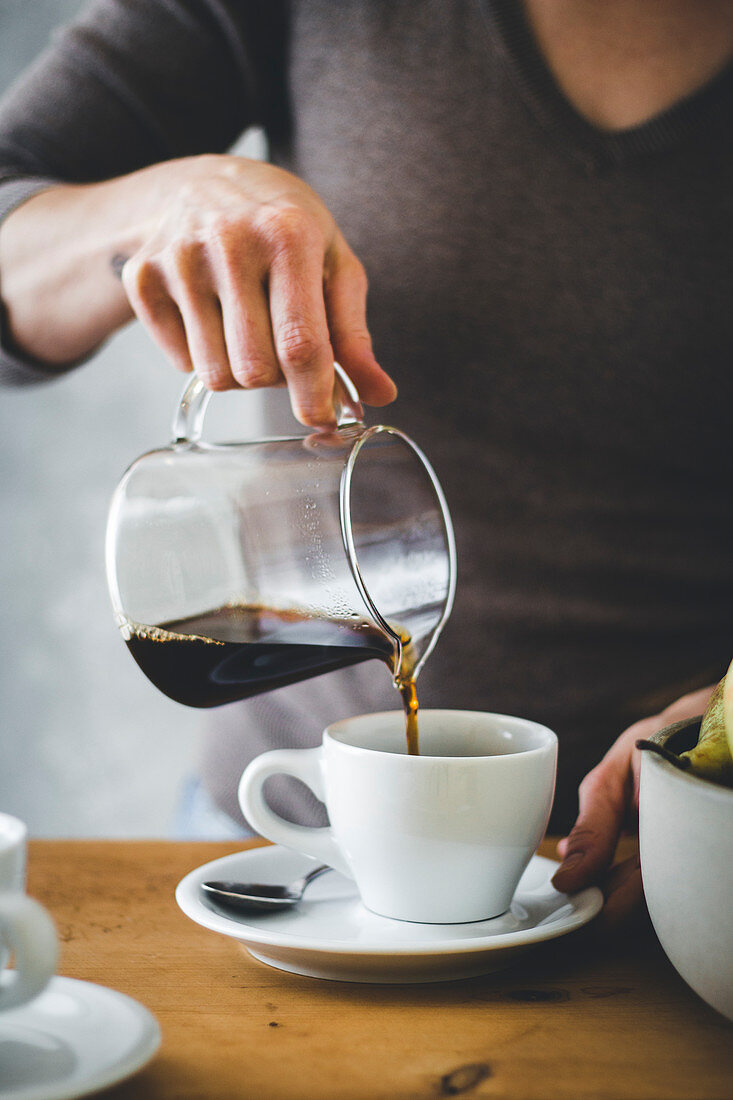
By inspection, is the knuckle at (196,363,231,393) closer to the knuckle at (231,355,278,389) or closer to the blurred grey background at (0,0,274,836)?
the knuckle at (231,355,278,389)

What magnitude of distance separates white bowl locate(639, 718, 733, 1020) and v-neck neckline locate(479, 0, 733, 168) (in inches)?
28.3

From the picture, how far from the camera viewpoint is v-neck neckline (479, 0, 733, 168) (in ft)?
3.10

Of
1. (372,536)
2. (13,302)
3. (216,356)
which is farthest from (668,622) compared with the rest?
(13,302)

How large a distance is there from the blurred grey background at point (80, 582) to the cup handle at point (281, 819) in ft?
5.41

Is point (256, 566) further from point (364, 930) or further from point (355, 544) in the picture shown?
point (364, 930)

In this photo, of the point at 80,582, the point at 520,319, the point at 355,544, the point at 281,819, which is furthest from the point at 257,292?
the point at 80,582

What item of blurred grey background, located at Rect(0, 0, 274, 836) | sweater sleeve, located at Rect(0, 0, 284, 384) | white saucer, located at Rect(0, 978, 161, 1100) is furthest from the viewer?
blurred grey background, located at Rect(0, 0, 274, 836)

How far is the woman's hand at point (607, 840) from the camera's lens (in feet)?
1.85

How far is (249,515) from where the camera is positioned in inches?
24.0

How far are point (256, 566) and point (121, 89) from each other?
0.59 m

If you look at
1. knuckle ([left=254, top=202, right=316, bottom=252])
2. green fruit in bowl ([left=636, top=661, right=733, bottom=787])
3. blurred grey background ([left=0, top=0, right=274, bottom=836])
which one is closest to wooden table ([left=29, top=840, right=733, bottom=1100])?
green fruit in bowl ([left=636, top=661, right=733, bottom=787])

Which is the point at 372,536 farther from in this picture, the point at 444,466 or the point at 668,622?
the point at 668,622

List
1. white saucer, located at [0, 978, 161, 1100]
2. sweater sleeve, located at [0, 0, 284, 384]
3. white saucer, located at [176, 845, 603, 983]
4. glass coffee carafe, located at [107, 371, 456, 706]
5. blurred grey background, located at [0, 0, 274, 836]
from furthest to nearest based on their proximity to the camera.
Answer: blurred grey background, located at [0, 0, 274, 836] → sweater sleeve, located at [0, 0, 284, 384] → glass coffee carafe, located at [107, 371, 456, 706] → white saucer, located at [176, 845, 603, 983] → white saucer, located at [0, 978, 161, 1100]

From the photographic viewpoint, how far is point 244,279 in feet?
1.98
